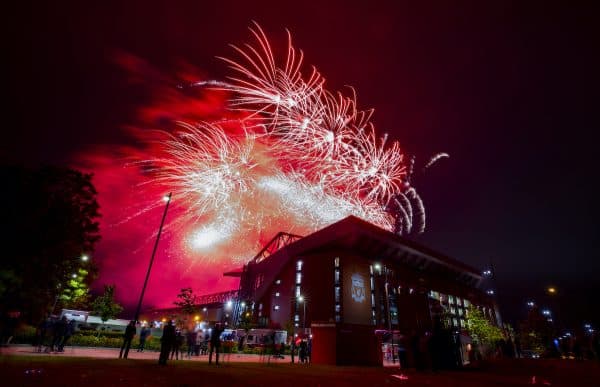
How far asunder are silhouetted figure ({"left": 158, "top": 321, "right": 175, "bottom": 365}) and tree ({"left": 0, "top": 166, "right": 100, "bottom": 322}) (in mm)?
4632

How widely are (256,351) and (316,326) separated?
21.6 m

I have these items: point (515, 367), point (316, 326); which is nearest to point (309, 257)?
point (316, 326)

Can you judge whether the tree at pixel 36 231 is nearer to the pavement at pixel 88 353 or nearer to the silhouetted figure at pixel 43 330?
the pavement at pixel 88 353

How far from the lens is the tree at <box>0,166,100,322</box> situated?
32.7ft

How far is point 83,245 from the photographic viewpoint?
12.0m

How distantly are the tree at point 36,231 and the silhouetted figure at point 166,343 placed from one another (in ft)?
15.2

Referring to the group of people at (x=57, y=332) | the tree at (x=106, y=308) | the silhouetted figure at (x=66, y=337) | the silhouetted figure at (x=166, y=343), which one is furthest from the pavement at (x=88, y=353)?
the tree at (x=106, y=308)

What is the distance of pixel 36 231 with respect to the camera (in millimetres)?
10375

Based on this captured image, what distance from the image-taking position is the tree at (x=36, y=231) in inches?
392

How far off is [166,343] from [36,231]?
Answer: 22.3 ft

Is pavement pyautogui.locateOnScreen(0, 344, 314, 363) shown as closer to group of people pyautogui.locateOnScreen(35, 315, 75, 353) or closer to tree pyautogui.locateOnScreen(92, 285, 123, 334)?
group of people pyautogui.locateOnScreen(35, 315, 75, 353)

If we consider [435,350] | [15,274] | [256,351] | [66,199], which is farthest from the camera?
[256,351]

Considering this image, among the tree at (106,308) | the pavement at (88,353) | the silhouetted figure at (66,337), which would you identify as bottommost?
the pavement at (88,353)

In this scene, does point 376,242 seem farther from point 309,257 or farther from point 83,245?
point 83,245
